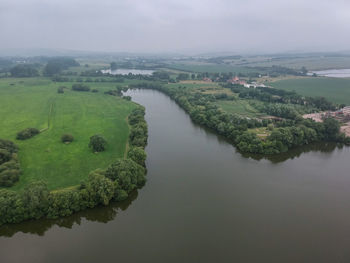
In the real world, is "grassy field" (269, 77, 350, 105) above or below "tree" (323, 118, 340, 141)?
above

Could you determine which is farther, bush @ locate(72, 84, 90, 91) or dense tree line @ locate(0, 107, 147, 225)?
bush @ locate(72, 84, 90, 91)

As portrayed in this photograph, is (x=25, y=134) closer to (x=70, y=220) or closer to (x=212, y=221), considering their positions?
(x=70, y=220)

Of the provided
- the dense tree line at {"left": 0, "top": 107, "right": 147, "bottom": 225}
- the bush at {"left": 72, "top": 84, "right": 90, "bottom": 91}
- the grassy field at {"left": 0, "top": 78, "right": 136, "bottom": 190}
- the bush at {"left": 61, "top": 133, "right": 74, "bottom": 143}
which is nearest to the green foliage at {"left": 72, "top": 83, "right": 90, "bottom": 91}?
the bush at {"left": 72, "top": 84, "right": 90, "bottom": 91}

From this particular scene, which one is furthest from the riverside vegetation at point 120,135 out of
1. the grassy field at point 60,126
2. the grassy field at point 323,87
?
the grassy field at point 323,87

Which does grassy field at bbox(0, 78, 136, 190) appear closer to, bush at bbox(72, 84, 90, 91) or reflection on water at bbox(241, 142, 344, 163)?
bush at bbox(72, 84, 90, 91)

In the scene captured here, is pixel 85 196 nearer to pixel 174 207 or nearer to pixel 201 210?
pixel 174 207

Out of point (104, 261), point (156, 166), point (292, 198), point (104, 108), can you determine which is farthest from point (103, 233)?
point (104, 108)

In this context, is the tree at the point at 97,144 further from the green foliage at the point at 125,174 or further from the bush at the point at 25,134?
the bush at the point at 25,134
